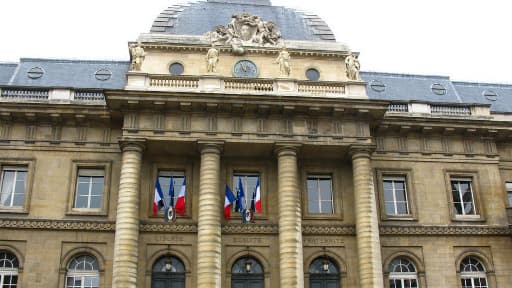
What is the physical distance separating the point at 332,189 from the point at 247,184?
3.91 m

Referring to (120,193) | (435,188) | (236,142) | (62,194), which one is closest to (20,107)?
(62,194)

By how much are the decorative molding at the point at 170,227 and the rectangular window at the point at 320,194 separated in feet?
17.7

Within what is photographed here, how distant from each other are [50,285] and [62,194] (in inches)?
154

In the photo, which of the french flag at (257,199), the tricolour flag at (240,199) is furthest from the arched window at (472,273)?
the tricolour flag at (240,199)

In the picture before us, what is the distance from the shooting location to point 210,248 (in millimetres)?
24750

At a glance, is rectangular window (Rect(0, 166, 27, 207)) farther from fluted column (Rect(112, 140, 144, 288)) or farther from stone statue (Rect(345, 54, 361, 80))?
stone statue (Rect(345, 54, 361, 80))

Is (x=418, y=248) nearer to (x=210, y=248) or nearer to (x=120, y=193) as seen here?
(x=210, y=248)

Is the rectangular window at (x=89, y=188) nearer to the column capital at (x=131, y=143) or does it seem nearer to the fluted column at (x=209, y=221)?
the column capital at (x=131, y=143)

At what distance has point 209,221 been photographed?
25250mm

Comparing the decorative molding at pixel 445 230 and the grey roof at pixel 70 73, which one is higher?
the grey roof at pixel 70 73

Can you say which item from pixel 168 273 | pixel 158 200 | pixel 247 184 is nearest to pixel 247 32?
pixel 247 184

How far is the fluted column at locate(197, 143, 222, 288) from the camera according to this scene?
24391 mm

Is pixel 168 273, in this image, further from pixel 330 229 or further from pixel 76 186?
pixel 330 229

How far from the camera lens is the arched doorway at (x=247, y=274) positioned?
26.2 m
